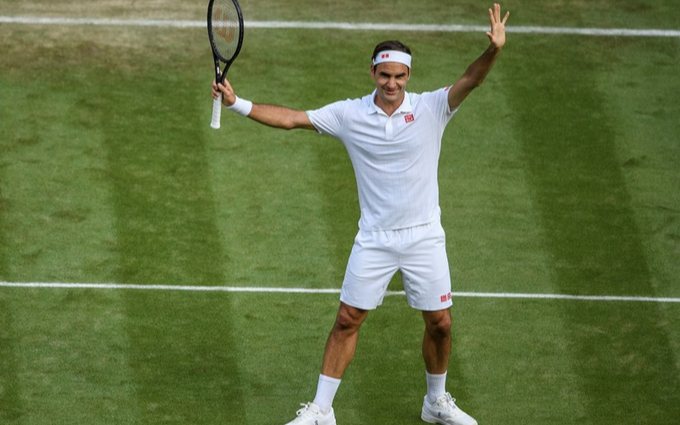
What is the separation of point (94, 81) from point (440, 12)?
A: 151 inches

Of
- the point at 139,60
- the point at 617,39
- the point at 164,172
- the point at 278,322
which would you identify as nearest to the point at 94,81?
the point at 139,60

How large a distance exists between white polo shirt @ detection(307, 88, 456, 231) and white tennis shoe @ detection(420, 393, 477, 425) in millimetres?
1210

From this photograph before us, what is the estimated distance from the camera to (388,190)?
8742 mm

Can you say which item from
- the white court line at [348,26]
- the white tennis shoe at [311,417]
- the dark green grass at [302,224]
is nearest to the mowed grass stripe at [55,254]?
the dark green grass at [302,224]

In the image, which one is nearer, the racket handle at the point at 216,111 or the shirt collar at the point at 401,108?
the racket handle at the point at 216,111

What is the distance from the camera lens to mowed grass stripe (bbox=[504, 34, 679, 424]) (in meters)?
9.76

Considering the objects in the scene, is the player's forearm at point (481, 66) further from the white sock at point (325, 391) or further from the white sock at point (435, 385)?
the white sock at point (325, 391)

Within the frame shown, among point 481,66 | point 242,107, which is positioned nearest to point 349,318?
point 242,107

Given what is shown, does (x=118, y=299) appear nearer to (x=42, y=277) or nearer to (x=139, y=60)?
Answer: (x=42, y=277)

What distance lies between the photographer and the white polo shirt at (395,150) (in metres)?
8.68

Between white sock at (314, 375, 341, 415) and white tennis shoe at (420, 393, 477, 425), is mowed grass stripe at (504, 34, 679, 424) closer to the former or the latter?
white tennis shoe at (420, 393, 477, 425)

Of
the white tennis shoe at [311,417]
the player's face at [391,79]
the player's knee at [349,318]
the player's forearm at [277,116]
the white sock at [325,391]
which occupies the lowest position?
the white tennis shoe at [311,417]

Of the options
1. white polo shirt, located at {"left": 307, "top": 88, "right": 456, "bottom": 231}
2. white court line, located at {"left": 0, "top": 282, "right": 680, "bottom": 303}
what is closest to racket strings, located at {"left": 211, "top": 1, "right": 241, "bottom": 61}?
white polo shirt, located at {"left": 307, "top": 88, "right": 456, "bottom": 231}

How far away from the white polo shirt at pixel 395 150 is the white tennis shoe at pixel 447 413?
1210 mm
